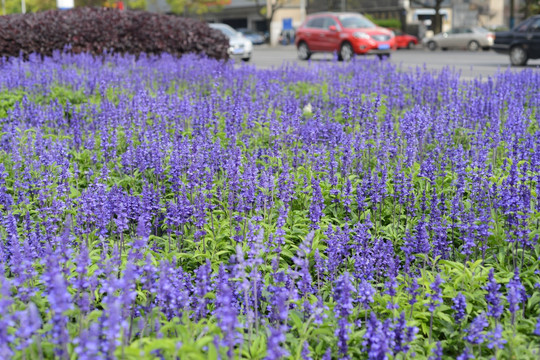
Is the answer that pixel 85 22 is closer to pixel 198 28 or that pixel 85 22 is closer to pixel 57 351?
pixel 198 28

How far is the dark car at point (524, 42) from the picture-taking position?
76.0 ft

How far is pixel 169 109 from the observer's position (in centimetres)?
909

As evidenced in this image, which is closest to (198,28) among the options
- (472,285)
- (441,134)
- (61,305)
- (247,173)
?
(441,134)

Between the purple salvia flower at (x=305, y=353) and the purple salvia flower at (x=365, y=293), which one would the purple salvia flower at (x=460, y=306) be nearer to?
the purple salvia flower at (x=365, y=293)

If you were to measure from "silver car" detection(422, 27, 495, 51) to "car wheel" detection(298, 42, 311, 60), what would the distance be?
16825 mm

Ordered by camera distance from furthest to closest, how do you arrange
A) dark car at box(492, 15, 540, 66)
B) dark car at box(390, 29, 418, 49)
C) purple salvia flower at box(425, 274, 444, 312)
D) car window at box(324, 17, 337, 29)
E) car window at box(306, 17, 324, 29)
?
dark car at box(390, 29, 418, 49), car window at box(306, 17, 324, 29), car window at box(324, 17, 337, 29), dark car at box(492, 15, 540, 66), purple salvia flower at box(425, 274, 444, 312)

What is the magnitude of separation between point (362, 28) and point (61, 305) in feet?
81.9

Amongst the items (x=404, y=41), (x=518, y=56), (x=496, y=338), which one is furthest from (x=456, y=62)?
(x=496, y=338)

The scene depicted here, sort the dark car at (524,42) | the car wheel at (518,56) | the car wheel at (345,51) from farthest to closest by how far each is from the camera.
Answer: the car wheel at (345,51) < the car wheel at (518,56) < the dark car at (524,42)

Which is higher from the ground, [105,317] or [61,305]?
[61,305]

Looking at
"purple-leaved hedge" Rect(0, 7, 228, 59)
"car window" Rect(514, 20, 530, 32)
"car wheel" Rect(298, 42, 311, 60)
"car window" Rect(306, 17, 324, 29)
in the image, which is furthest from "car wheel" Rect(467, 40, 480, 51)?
"purple-leaved hedge" Rect(0, 7, 228, 59)

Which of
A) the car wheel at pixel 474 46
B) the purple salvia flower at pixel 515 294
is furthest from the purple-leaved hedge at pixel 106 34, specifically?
the car wheel at pixel 474 46

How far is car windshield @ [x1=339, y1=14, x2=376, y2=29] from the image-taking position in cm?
2639

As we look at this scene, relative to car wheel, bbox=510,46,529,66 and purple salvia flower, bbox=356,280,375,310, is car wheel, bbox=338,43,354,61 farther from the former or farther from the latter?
purple salvia flower, bbox=356,280,375,310
